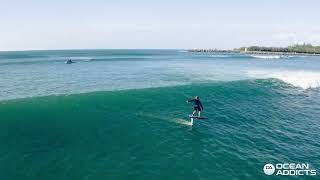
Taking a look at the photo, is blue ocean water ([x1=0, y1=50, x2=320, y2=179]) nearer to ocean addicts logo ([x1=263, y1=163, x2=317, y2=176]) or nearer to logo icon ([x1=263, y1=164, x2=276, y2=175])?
logo icon ([x1=263, y1=164, x2=276, y2=175])

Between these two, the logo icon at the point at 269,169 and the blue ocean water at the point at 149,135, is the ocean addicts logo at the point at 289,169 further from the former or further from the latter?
the blue ocean water at the point at 149,135

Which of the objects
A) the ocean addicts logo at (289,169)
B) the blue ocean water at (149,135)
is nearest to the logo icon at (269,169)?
the ocean addicts logo at (289,169)

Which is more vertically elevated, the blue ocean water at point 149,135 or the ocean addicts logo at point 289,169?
the blue ocean water at point 149,135

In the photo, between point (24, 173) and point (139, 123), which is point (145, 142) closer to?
point (139, 123)

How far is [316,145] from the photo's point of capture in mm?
19766

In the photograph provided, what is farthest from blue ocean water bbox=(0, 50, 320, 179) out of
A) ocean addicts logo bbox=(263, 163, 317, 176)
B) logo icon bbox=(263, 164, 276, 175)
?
ocean addicts logo bbox=(263, 163, 317, 176)

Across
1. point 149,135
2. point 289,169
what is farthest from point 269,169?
point 149,135

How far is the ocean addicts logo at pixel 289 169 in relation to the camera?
15805mm

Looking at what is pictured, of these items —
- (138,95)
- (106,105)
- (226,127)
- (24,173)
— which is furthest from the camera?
(138,95)

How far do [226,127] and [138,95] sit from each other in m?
12.9

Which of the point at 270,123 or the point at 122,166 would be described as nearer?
the point at 122,166

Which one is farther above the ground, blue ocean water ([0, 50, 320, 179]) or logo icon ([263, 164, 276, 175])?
blue ocean water ([0, 50, 320, 179])

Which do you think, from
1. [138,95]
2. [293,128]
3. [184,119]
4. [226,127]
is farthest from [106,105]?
[293,128]

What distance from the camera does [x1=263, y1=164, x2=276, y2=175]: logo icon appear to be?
15.8 meters
